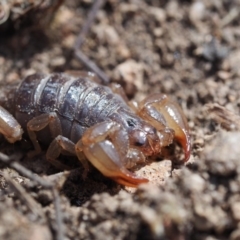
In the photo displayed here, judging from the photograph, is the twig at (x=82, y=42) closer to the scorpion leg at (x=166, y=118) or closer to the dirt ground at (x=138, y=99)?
the dirt ground at (x=138, y=99)

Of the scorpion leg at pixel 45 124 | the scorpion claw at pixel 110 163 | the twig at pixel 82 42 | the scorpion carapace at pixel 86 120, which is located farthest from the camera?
the twig at pixel 82 42

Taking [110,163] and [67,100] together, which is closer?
[110,163]

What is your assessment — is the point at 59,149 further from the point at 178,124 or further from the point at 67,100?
the point at 178,124

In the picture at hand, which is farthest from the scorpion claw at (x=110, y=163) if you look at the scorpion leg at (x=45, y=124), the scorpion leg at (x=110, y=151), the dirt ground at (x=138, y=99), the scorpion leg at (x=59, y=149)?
the scorpion leg at (x=45, y=124)

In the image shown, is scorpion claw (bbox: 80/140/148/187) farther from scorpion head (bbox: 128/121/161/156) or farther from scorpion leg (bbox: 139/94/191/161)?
scorpion leg (bbox: 139/94/191/161)

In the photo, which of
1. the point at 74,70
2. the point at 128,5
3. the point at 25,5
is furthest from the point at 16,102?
the point at 128,5

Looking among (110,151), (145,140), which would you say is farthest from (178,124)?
(110,151)
